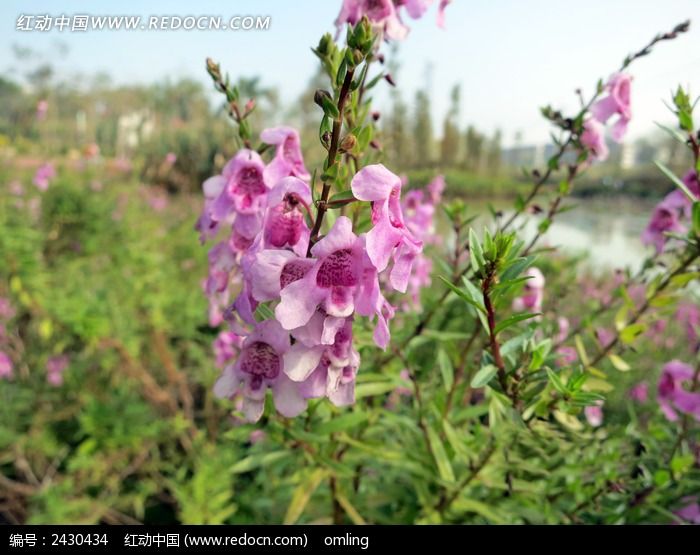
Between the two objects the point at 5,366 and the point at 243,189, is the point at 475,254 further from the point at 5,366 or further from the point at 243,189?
the point at 5,366

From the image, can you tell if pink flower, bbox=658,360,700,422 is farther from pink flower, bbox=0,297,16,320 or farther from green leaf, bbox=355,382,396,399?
pink flower, bbox=0,297,16,320

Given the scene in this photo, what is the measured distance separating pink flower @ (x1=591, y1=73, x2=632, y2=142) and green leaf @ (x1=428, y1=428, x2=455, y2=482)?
84 cm

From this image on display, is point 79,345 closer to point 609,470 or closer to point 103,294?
point 103,294

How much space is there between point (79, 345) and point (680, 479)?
11.4 feet

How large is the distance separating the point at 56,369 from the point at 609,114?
318cm

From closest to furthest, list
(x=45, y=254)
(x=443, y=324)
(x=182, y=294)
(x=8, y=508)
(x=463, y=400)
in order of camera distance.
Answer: (x=463, y=400), (x=443, y=324), (x=8, y=508), (x=182, y=294), (x=45, y=254)

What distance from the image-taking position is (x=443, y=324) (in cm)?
176

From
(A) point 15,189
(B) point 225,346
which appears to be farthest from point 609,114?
(A) point 15,189

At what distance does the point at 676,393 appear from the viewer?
4.23ft

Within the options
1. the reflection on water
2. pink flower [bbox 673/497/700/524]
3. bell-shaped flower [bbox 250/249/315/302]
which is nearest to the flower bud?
bell-shaped flower [bbox 250/249/315/302]

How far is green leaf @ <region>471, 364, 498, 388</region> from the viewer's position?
675 millimetres

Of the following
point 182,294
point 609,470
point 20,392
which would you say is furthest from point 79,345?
point 609,470

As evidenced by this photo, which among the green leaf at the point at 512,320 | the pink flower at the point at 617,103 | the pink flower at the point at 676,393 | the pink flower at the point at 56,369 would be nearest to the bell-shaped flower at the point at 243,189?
the green leaf at the point at 512,320

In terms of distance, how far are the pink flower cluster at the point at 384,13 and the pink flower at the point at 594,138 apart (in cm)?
50
